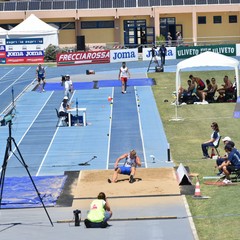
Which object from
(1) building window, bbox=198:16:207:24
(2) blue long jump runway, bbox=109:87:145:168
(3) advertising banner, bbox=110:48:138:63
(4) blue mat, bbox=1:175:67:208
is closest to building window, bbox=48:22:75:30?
(1) building window, bbox=198:16:207:24

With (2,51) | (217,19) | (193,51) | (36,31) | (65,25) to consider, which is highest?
(217,19)

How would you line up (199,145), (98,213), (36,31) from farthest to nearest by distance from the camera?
(36,31)
(199,145)
(98,213)

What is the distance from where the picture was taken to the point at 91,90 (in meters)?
43.7

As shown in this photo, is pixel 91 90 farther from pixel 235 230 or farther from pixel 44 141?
pixel 235 230

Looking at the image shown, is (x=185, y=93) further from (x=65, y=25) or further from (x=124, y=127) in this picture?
(x=65, y=25)

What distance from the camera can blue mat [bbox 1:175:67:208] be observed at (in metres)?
19.8

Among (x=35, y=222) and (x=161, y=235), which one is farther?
(x=35, y=222)

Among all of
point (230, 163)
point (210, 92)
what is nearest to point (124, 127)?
point (210, 92)

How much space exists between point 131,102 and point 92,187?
1772cm

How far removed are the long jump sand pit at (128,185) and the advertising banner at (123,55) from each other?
118ft

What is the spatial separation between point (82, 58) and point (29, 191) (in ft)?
124

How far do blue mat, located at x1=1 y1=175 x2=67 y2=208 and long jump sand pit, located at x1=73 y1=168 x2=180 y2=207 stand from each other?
0.52 meters

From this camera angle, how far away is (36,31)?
209ft

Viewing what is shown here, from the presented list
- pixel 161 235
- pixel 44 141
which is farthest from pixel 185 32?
pixel 161 235
